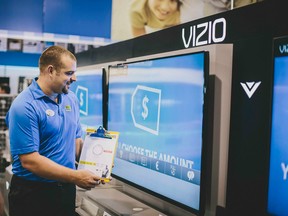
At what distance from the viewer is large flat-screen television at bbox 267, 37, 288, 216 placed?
5.23ft

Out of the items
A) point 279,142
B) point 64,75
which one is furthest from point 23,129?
point 279,142

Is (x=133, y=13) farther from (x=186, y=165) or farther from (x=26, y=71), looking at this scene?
(x=26, y=71)

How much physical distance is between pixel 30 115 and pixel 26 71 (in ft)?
27.2

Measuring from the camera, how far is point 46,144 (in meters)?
2.54

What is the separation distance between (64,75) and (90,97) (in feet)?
3.49

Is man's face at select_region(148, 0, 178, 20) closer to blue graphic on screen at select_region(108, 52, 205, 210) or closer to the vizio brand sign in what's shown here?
blue graphic on screen at select_region(108, 52, 205, 210)

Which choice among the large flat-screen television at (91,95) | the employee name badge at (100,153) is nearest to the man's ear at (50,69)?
the employee name badge at (100,153)

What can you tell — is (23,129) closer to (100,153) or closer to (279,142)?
(100,153)

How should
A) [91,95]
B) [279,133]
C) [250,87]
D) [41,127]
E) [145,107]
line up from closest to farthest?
1. [279,133]
2. [250,87]
3. [41,127]
4. [145,107]
5. [91,95]

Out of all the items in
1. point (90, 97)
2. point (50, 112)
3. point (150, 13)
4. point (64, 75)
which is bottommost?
point (50, 112)

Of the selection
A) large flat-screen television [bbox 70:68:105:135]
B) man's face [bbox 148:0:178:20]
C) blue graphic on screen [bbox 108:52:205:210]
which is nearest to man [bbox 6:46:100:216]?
blue graphic on screen [bbox 108:52:205:210]

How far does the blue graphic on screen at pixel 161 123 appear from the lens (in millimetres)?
2109

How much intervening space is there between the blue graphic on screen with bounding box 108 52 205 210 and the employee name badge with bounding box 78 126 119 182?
28 centimetres

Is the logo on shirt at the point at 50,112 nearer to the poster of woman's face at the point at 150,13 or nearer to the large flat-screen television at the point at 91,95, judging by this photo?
the large flat-screen television at the point at 91,95
